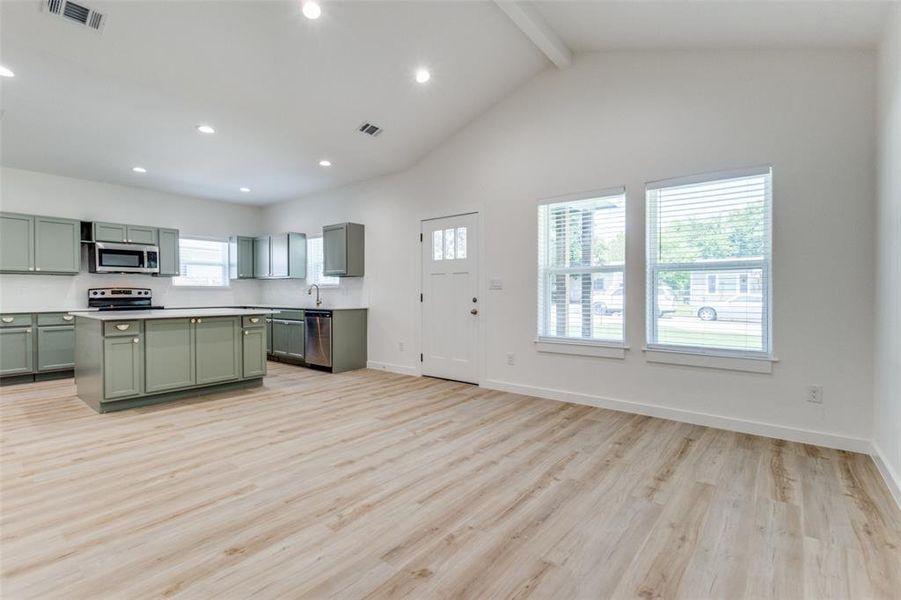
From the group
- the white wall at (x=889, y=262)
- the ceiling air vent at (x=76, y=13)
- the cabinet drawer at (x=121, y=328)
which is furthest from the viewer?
the cabinet drawer at (x=121, y=328)

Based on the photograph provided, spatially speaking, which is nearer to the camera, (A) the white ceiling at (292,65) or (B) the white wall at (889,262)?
(B) the white wall at (889,262)

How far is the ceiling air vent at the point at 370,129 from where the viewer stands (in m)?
4.78

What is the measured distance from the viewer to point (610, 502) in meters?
2.25

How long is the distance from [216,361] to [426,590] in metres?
3.76

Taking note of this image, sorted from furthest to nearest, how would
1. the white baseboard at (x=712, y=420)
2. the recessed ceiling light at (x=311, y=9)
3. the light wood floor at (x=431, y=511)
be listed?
the recessed ceiling light at (x=311, y=9) < the white baseboard at (x=712, y=420) < the light wood floor at (x=431, y=511)

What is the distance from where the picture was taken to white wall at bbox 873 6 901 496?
238 centimetres

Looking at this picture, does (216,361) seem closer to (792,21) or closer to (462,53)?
(462,53)

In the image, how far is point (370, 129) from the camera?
4855mm

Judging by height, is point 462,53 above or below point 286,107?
above

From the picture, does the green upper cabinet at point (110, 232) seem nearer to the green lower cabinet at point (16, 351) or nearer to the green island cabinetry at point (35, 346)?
the green island cabinetry at point (35, 346)

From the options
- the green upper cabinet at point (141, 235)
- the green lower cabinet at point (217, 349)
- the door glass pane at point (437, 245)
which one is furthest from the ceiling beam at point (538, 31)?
the green upper cabinet at point (141, 235)

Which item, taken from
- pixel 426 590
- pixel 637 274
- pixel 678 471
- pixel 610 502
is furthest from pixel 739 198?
pixel 426 590

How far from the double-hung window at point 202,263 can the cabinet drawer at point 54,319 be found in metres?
1.64

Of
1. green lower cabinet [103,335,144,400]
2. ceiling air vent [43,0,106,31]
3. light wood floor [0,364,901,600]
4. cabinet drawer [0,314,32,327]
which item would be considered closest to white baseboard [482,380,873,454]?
light wood floor [0,364,901,600]
